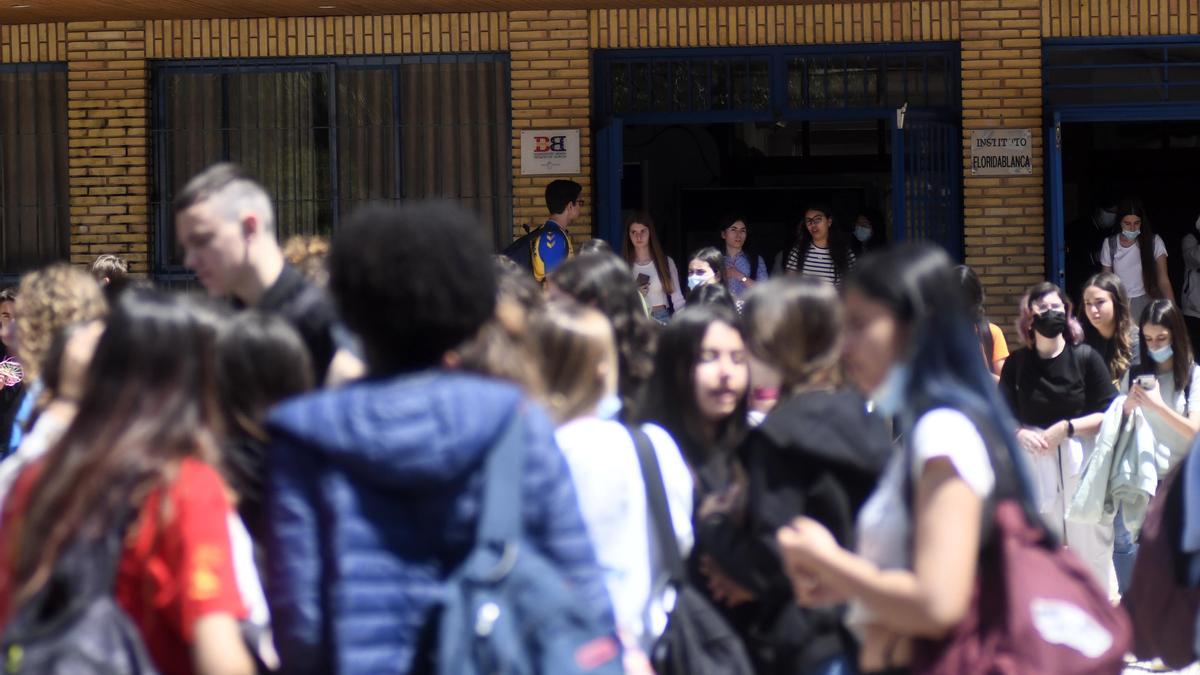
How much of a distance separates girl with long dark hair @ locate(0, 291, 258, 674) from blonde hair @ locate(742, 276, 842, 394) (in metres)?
1.38

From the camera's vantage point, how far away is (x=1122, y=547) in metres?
7.29

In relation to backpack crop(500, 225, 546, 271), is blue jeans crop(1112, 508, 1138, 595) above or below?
below

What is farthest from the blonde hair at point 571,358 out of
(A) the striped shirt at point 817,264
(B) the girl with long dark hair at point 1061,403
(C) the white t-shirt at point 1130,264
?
(C) the white t-shirt at point 1130,264

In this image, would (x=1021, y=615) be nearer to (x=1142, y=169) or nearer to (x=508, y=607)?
(x=508, y=607)

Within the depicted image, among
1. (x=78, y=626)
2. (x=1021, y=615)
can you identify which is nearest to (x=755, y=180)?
(x=1021, y=615)

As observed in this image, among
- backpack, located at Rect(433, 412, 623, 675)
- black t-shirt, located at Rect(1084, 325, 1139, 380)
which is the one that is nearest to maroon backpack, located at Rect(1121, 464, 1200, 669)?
backpack, located at Rect(433, 412, 623, 675)

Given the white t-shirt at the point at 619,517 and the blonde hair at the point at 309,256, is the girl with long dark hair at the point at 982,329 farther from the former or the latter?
the white t-shirt at the point at 619,517

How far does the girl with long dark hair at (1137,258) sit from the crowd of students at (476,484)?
8828 mm

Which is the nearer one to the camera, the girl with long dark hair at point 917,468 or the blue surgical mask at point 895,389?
the girl with long dark hair at point 917,468

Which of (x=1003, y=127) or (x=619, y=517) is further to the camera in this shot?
(x=1003, y=127)

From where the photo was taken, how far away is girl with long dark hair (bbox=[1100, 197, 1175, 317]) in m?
11.8

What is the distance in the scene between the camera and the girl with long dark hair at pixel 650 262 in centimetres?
1066

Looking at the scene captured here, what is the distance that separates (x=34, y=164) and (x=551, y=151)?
12.6 feet

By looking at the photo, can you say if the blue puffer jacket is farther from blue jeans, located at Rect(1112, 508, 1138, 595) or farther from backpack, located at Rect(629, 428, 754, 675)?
blue jeans, located at Rect(1112, 508, 1138, 595)
